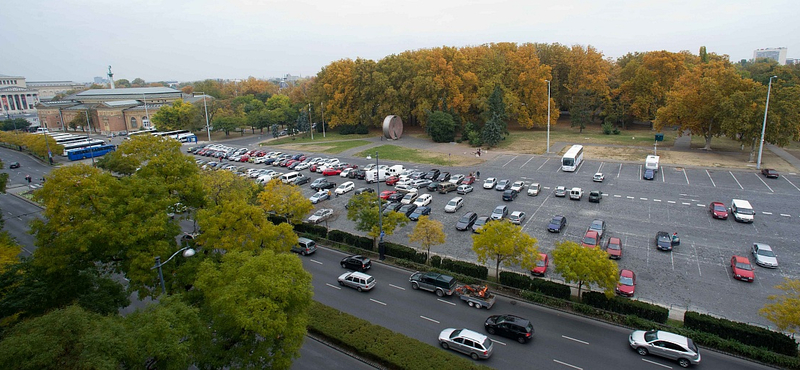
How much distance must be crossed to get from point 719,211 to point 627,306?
1954cm

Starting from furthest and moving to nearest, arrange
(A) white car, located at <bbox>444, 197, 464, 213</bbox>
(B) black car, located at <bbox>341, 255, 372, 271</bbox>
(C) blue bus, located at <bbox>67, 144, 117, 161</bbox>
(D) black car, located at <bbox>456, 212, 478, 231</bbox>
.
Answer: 1. (C) blue bus, located at <bbox>67, 144, 117, 161</bbox>
2. (A) white car, located at <bbox>444, 197, 464, 213</bbox>
3. (D) black car, located at <bbox>456, 212, 478, 231</bbox>
4. (B) black car, located at <bbox>341, 255, 372, 271</bbox>

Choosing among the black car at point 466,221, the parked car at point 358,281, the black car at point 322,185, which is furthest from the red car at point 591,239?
the black car at point 322,185

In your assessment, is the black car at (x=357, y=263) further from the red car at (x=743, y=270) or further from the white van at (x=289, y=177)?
the white van at (x=289, y=177)

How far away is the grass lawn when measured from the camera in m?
57.3

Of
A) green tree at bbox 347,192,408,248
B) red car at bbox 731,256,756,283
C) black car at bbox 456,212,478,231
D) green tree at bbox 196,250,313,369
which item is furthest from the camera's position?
black car at bbox 456,212,478,231

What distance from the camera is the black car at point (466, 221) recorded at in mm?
33591

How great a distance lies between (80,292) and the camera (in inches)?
755

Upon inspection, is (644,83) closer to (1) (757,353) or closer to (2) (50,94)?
(1) (757,353)

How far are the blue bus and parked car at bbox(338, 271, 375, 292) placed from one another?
62.5 m

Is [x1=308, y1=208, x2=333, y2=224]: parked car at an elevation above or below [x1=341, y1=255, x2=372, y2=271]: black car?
above

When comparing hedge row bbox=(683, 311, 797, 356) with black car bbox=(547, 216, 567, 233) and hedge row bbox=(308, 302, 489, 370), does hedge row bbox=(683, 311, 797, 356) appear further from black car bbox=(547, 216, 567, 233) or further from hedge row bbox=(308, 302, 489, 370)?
black car bbox=(547, 216, 567, 233)

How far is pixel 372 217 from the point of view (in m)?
29.9

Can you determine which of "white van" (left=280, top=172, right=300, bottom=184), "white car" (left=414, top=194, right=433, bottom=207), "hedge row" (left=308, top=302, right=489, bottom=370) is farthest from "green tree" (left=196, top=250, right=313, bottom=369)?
"white van" (left=280, top=172, right=300, bottom=184)

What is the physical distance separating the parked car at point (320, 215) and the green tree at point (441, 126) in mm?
36221
